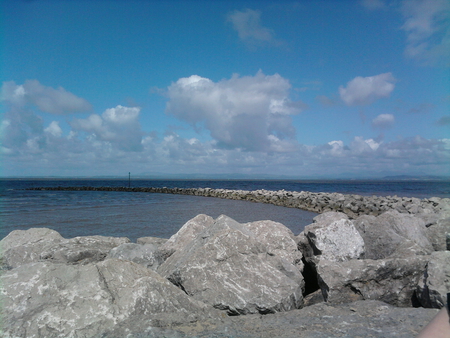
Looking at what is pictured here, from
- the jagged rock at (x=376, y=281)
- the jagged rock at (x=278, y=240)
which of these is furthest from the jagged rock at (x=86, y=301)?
the jagged rock at (x=278, y=240)

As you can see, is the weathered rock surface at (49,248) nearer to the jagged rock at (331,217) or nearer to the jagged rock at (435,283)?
the jagged rock at (331,217)

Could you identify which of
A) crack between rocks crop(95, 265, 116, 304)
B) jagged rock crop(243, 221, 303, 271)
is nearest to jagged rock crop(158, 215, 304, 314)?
jagged rock crop(243, 221, 303, 271)

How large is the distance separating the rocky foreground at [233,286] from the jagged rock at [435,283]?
0.05 ft

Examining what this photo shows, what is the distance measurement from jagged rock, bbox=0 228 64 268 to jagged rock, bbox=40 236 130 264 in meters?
0.42

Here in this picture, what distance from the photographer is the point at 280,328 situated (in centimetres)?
353

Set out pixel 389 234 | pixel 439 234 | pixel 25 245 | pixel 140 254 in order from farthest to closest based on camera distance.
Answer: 1. pixel 439 234
2. pixel 25 245
3. pixel 389 234
4. pixel 140 254

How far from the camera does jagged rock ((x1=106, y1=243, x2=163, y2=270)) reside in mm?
5945

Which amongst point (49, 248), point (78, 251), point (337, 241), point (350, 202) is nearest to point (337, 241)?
point (337, 241)

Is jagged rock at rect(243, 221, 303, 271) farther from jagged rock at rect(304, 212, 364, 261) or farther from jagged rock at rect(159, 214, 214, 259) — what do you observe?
jagged rock at rect(159, 214, 214, 259)

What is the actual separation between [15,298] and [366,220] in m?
6.55

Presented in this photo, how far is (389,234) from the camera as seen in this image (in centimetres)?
621

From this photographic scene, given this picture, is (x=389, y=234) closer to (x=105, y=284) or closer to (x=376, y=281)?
(x=376, y=281)

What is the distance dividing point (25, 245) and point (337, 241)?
6.53 metres

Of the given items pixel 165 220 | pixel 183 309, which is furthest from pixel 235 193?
pixel 183 309
